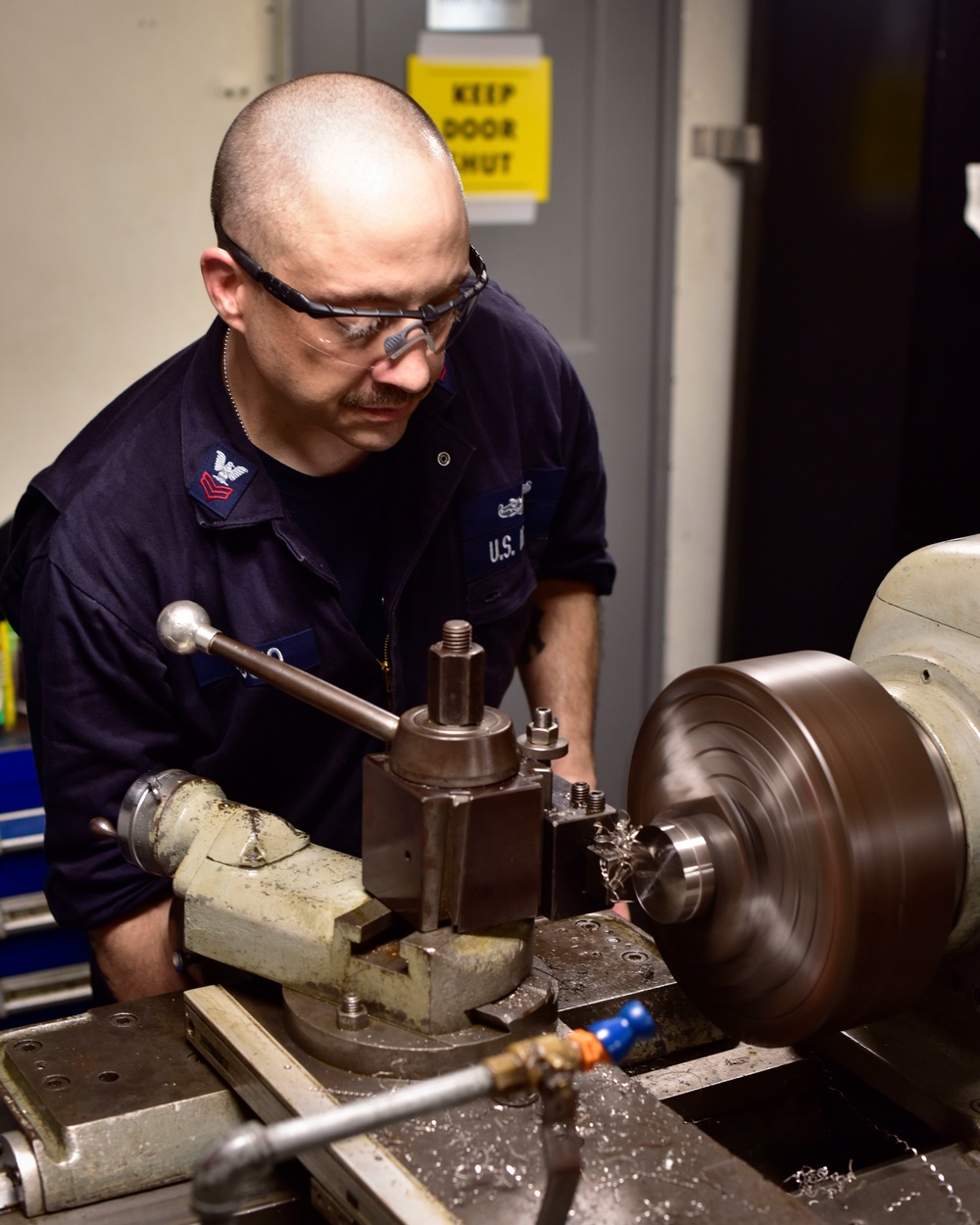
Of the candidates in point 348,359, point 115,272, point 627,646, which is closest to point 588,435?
point 348,359

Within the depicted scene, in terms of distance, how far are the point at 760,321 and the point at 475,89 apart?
0.76m

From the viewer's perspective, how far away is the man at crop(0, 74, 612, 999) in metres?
1.36

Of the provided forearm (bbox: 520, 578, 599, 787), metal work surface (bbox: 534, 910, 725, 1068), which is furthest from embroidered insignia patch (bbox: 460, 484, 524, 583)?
metal work surface (bbox: 534, 910, 725, 1068)

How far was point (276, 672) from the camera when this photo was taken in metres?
1.08

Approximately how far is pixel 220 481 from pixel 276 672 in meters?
0.43

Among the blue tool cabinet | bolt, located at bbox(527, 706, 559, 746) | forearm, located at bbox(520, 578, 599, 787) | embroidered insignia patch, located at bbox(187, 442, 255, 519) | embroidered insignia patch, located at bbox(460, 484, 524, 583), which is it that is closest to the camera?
bolt, located at bbox(527, 706, 559, 746)

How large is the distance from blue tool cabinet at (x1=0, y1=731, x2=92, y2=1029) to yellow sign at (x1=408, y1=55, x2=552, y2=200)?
4.32 ft

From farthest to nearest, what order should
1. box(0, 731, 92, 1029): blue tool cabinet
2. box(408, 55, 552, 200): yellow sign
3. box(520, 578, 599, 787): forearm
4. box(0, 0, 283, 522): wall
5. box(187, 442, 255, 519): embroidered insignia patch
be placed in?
box(408, 55, 552, 200): yellow sign → box(0, 0, 283, 522): wall → box(0, 731, 92, 1029): blue tool cabinet → box(520, 578, 599, 787): forearm → box(187, 442, 255, 519): embroidered insignia patch

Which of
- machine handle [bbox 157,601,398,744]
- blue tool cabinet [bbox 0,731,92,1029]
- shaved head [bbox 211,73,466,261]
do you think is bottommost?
blue tool cabinet [bbox 0,731,92,1029]

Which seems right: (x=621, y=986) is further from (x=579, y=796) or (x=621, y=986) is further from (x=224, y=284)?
(x=224, y=284)

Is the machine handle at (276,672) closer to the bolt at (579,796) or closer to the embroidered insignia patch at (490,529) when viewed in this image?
the bolt at (579,796)

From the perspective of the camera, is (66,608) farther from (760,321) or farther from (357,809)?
(760,321)

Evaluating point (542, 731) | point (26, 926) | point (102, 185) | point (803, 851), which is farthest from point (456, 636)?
point (102, 185)

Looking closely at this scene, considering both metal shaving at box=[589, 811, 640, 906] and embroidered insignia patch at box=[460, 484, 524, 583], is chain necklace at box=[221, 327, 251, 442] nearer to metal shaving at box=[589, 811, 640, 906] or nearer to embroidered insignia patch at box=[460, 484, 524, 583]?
embroidered insignia patch at box=[460, 484, 524, 583]
